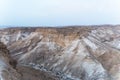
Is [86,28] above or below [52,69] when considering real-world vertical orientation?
above

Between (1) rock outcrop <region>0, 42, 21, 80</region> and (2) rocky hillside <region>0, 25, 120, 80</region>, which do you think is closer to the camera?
(1) rock outcrop <region>0, 42, 21, 80</region>

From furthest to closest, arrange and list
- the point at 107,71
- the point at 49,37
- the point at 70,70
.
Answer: the point at 49,37, the point at 70,70, the point at 107,71

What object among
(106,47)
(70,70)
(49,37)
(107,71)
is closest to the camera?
(107,71)

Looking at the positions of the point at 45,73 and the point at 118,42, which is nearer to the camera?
the point at 45,73

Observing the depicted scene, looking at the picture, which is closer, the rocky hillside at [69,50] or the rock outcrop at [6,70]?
the rock outcrop at [6,70]

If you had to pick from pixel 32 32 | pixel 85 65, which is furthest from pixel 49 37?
pixel 85 65

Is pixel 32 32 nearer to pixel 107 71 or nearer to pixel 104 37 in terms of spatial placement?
pixel 104 37

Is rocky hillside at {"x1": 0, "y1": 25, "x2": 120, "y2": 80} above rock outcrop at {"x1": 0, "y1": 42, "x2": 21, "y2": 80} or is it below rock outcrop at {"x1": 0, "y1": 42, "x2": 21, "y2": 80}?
below

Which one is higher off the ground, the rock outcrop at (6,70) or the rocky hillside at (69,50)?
the rock outcrop at (6,70)
